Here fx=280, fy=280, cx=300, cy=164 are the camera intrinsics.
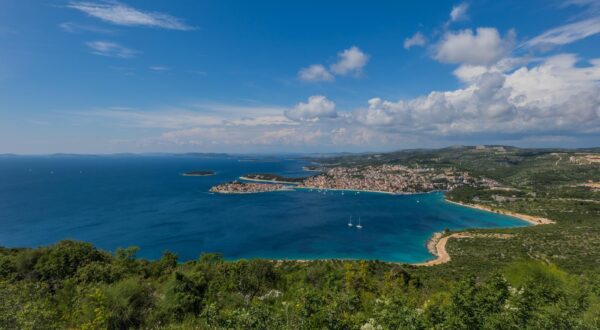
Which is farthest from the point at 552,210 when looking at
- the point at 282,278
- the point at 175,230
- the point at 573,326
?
the point at 175,230

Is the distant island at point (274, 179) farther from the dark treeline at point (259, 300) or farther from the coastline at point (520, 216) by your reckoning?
the dark treeline at point (259, 300)

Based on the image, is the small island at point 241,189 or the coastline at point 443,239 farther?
the small island at point 241,189

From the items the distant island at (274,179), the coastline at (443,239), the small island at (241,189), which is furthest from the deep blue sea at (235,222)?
the distant island at (274,179)

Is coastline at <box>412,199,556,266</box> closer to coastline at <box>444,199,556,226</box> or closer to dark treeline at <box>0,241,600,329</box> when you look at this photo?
coastline at <box>444,199,556,226</box>

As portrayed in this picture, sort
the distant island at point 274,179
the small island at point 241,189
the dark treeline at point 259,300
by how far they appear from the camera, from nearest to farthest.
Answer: the dark treeline at point 259,300 → the small island at point 241,189 → the distant island at point 274,179

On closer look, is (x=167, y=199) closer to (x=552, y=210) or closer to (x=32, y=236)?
(x=32, y=236)
